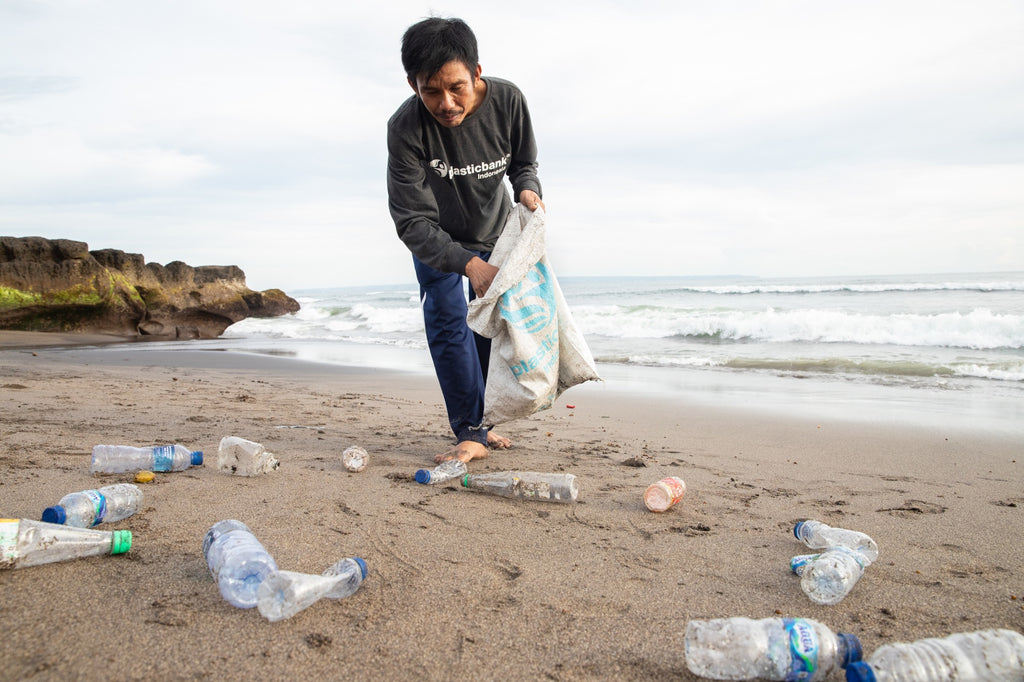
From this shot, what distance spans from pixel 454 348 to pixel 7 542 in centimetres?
221

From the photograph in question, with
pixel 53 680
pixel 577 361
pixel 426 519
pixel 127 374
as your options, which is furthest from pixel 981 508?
pixel 127 374

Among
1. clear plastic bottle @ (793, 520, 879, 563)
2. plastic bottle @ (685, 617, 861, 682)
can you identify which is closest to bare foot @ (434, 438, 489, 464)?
clear plastic bottle @ (793, 520, 879, 563)

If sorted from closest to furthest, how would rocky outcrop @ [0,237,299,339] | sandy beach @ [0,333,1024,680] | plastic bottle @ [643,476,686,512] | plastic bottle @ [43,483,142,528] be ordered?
sandy beach @ [0,333,1024,680], plastic bottle @ [43,483,142,528], plastic bottle @ [643,476,686,512], rocky outcrop @ [0,237,299,339]

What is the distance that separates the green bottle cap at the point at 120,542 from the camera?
194 centimetres

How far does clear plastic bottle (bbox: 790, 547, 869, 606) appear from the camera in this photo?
1.78 m

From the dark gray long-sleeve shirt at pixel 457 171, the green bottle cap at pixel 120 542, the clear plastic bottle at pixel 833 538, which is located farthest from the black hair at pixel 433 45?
the clear plastic bottle at pixel 833 538

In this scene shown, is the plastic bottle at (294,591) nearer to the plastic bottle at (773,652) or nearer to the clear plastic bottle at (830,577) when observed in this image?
the plastic bottle at (773,652)

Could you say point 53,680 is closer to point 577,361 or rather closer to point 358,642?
point 358,642

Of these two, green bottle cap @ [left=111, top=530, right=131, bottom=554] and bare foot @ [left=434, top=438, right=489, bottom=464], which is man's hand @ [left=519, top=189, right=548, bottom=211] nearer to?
bare foot @ [left=434, top=438, right=489, bottom=464]

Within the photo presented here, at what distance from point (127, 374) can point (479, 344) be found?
5713mm

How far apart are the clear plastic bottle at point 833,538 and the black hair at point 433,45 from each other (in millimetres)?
2342

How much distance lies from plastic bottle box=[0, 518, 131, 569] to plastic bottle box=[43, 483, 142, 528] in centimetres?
11

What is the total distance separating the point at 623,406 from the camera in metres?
5.79

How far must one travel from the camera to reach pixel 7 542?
1.76 metres
